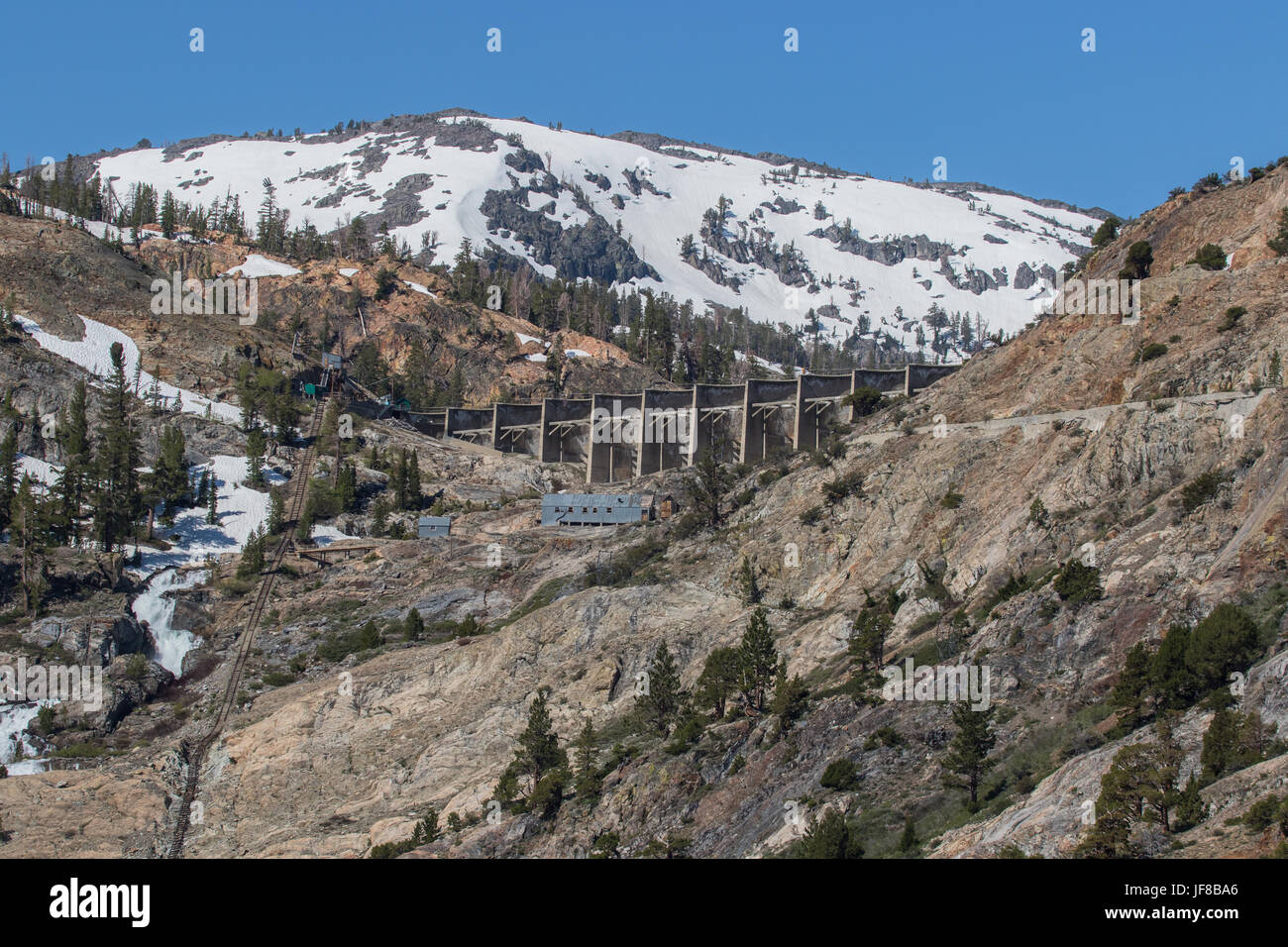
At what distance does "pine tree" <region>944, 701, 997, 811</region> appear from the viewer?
3906 cm

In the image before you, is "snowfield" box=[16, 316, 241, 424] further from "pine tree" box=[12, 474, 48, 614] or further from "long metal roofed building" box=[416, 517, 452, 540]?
"long metal roofed building" box=[416, 517, 452, 540]

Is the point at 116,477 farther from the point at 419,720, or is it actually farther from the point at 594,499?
the point at 419,720

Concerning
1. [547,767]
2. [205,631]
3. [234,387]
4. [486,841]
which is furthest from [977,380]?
[234,387]

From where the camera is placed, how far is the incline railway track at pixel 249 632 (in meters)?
63.5

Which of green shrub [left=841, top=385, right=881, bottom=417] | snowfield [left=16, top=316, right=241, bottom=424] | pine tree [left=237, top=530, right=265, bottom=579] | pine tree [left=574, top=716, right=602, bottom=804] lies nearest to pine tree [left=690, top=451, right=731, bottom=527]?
green shrub [left=841, top=385, right=881, bottom=417]

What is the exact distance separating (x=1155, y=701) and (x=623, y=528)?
50.2 metres

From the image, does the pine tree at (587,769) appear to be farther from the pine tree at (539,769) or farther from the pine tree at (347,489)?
the pine tree at (347,489)

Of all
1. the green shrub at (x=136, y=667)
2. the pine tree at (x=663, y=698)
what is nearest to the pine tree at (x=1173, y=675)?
the pine tree at (x=663, y=698)

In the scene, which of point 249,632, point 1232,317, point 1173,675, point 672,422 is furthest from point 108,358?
point 1173,675

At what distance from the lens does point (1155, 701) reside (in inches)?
1457

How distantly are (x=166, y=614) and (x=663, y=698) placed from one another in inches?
1695

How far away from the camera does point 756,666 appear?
53.4 meters

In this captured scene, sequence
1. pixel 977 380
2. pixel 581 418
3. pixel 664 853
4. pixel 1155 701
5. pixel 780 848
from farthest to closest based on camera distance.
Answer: pixel 581 418 → pixel 977 380 → pixel 664 853 → pixel 780 848 → pixel 1155 701
